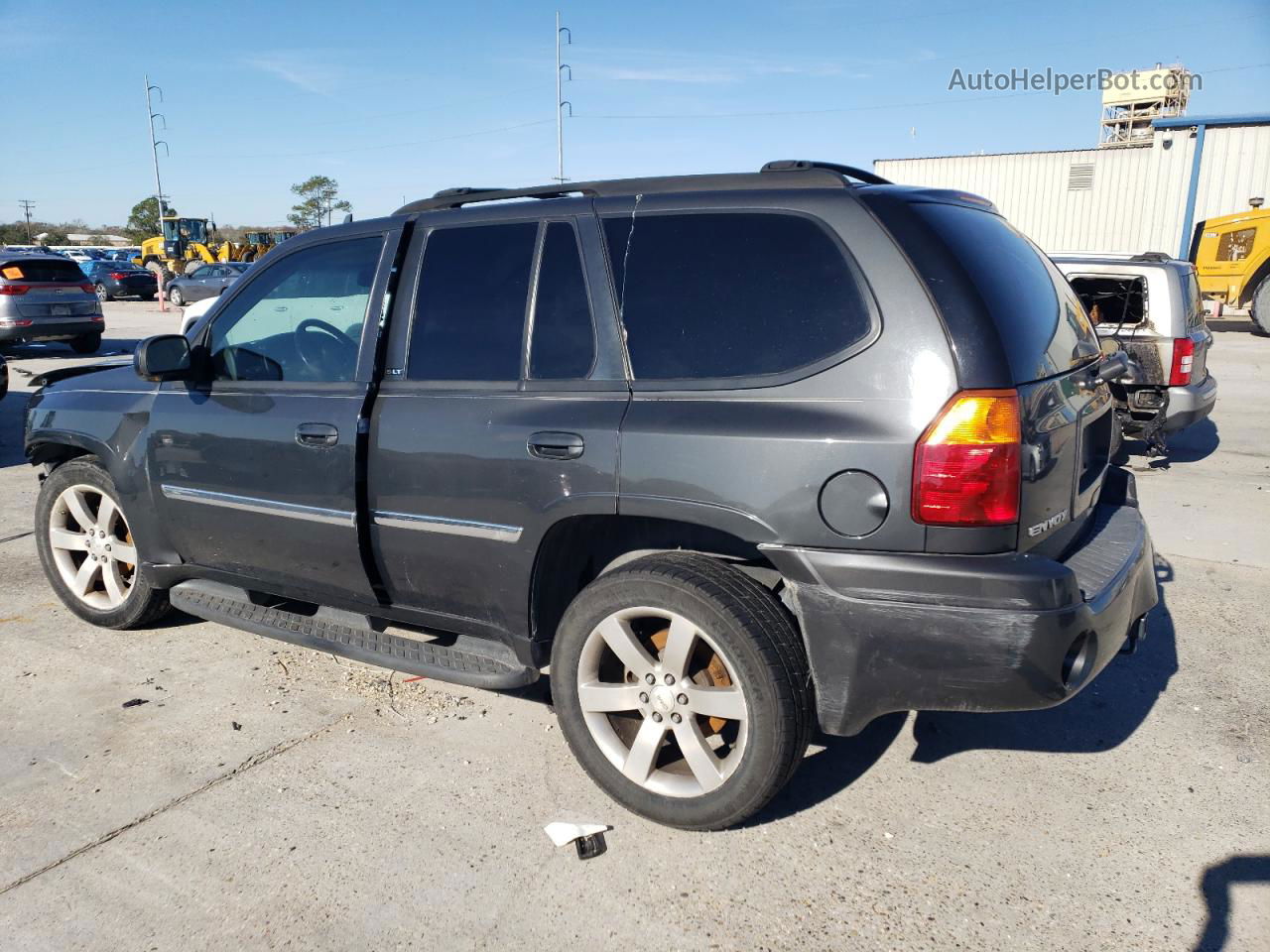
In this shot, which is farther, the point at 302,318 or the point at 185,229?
the point at 185,229

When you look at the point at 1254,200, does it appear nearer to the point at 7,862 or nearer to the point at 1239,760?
the point at 1239,760

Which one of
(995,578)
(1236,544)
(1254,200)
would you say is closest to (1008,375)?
(995,578)

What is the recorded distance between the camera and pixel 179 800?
317 centimetres

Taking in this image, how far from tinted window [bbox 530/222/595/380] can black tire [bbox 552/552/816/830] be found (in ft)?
2.25

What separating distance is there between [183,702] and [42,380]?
2118mm

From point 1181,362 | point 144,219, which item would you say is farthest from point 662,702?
point 144,219

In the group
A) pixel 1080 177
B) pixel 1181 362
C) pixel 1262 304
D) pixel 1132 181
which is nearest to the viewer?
pixel 1181 362

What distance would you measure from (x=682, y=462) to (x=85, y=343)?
686 inches

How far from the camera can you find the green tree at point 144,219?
86.4 m

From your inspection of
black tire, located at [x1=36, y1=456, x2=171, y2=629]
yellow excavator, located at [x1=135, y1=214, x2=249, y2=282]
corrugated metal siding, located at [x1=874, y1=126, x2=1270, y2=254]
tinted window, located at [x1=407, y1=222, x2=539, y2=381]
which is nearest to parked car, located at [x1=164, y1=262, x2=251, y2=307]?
yellow excavator, located at [x1=135, y1=214, x2=249, y2=282]

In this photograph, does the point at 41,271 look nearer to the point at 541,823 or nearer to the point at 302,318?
the point at 302,318

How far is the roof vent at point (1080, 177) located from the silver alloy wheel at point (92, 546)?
28415 millimetres

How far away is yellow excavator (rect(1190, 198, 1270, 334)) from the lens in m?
18.1

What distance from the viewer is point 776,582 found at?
3.02 m
